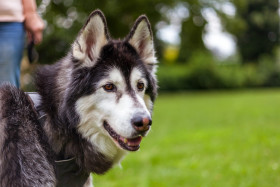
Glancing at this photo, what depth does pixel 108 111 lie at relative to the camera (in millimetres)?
2873

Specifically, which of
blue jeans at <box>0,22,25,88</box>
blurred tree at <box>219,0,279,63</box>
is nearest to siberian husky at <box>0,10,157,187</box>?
blue jeans at <box>0,22,25,88</box>

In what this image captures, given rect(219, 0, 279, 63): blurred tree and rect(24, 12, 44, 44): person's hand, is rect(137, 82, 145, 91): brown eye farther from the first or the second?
rect(219, 0, 279, 63): blurred tree

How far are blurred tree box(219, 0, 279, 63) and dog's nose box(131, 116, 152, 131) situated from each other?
41.0 meters

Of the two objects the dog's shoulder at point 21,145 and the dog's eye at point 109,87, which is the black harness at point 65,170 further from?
the dog's eye at point 109,87

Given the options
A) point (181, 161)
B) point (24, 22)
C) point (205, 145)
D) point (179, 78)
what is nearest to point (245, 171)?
point (181, 161)

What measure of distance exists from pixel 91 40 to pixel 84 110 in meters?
0.61

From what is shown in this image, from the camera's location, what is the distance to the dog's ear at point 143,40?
3.11 m

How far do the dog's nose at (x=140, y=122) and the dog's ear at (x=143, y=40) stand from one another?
2.45 ft

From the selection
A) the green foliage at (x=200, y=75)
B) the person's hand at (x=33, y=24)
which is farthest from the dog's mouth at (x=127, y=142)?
the green foliage at (x=200, y=75)

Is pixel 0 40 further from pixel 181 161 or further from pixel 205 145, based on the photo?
pixel 205 145

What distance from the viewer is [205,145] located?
22.3ft

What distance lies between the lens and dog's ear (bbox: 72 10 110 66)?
2.88 m

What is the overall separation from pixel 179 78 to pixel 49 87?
24.5m

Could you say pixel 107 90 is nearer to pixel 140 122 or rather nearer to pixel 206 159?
pixel 140 122
